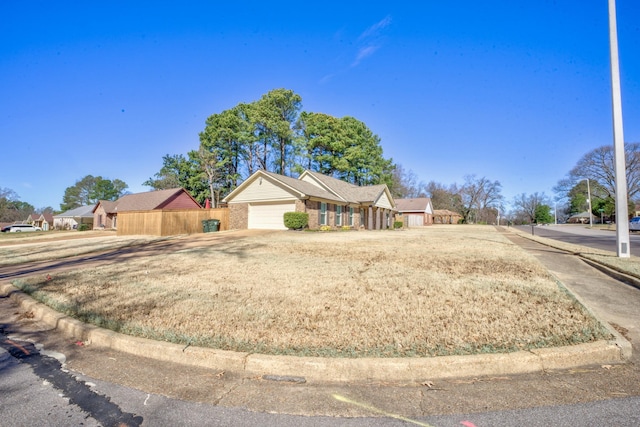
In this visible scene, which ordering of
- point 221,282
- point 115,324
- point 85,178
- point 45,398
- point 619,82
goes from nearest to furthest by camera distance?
point 45,398, point 115,324, point 221,282, point 619,82, point 85,178

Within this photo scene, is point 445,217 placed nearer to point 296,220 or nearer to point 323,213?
point 323,213

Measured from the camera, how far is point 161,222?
19234mm

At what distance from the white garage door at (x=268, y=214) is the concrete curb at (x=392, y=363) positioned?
A: 17.6 metres

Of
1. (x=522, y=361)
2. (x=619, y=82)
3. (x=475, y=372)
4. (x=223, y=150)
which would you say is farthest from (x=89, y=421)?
(x=223, y=150)

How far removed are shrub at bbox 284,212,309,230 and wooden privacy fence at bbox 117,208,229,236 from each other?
23.6 feet

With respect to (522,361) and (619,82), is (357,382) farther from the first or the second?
(619,82)

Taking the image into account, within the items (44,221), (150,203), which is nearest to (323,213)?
(150,203)

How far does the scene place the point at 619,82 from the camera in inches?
349

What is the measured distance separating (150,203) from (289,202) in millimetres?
19815

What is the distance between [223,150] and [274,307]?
3639 centimetres

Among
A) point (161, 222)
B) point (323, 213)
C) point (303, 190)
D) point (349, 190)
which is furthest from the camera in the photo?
point (349, 190)

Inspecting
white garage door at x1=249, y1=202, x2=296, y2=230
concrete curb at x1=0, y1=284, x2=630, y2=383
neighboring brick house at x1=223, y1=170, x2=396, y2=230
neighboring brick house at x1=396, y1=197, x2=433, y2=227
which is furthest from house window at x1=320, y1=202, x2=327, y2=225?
neighboring brick house at x1=396, y1=197, x2=433, y2=227

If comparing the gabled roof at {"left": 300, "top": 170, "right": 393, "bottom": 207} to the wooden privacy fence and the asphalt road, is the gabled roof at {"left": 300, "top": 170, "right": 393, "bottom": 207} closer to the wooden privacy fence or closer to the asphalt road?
the wooden privacy fence

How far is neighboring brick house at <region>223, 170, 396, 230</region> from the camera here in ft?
68.4
